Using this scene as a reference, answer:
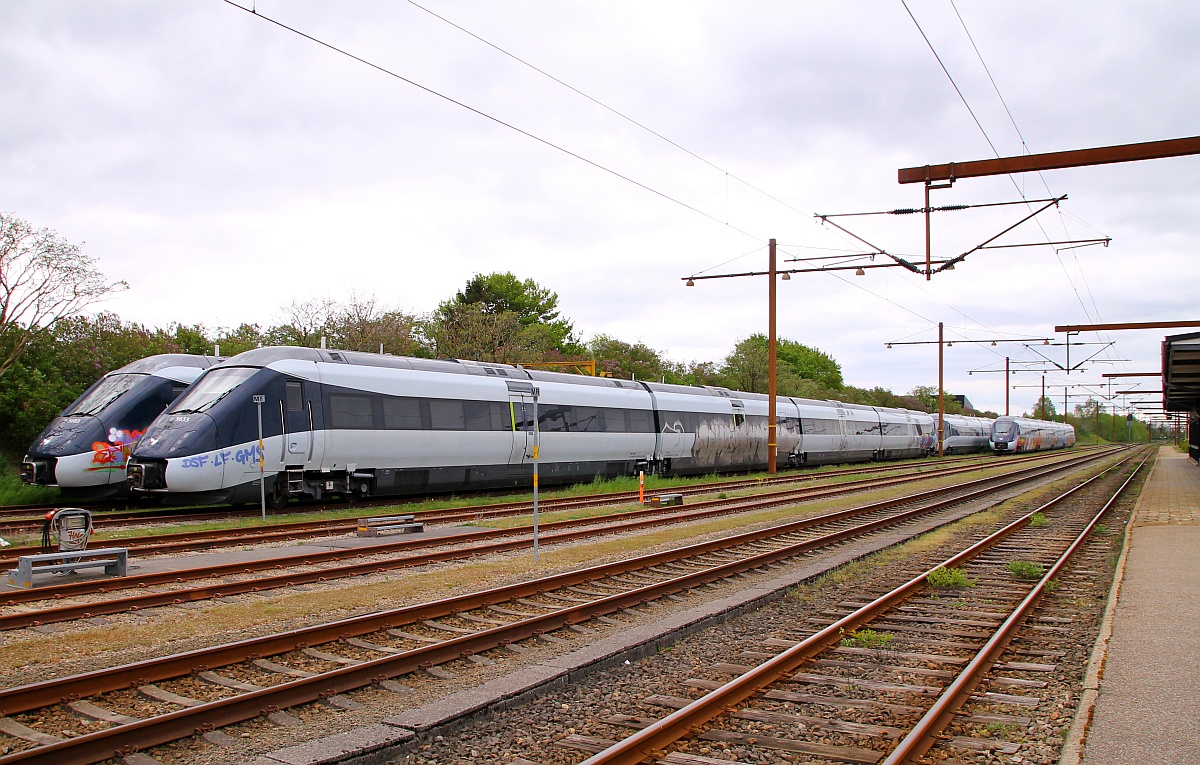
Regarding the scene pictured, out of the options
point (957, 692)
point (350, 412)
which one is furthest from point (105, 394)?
point (957, 692)

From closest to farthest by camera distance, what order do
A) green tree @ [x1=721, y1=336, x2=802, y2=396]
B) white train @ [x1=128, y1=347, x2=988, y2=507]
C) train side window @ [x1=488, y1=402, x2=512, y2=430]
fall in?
white train @ [x1=128, y1=347, x2=988, y2=507] → train side window @ [x1=488, y1=402, x2=512, y2=430] → green tree @ [x1=721, y1=336, x2=802, y2=396]

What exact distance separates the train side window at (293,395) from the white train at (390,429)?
0.07 feet

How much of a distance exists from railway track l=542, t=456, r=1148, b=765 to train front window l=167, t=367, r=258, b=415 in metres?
13.6

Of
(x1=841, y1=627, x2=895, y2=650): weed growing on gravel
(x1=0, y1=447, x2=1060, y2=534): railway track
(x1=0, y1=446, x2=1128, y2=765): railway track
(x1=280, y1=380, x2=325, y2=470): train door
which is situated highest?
(x1=280, y1=380, x2=325, y2=470): train door

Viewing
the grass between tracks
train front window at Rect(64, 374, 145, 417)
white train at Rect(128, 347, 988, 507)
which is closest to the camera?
the grass between tracks

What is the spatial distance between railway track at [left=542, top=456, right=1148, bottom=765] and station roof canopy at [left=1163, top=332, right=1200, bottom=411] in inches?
594

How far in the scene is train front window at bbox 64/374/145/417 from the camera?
20734 mm

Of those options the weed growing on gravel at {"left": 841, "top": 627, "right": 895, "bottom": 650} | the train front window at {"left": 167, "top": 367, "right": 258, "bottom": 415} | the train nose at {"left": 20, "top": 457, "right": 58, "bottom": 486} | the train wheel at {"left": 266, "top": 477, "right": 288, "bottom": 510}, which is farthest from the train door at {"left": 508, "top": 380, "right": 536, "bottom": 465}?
the weed growing on gravel at {"left": 841, "top": 627, "right": 895, "bottom": 650}

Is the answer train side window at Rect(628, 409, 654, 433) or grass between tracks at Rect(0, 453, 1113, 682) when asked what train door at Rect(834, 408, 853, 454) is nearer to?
train side window at Rect(628, 409, 654, 433)

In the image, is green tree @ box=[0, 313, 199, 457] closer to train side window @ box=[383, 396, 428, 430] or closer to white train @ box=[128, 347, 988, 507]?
white train @ box=[128, 347, 988, 507]

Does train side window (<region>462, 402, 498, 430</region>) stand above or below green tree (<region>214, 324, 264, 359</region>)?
below

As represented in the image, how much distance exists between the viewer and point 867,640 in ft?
27.1

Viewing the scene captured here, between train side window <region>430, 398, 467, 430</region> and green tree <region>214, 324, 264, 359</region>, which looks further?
green tree <region>214, 324, 264, 359</region>

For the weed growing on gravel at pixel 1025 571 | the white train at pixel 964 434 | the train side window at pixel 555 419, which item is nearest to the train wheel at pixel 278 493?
the train side window at pixel 555 419
